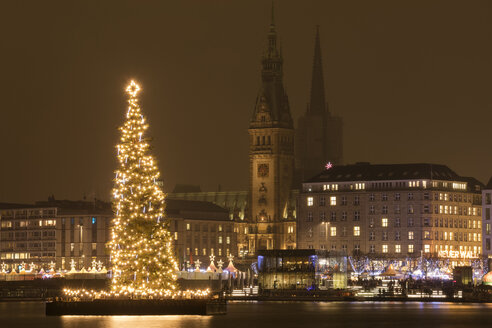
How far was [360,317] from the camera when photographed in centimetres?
11012

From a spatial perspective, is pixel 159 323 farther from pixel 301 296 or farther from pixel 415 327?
pixel 301 296

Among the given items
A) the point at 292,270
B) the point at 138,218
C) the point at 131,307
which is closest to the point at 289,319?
the point at 131,307

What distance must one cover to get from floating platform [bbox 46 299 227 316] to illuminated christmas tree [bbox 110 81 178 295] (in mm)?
1465

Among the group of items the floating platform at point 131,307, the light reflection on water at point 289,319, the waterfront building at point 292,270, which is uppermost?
the waterfront building at point 292,270

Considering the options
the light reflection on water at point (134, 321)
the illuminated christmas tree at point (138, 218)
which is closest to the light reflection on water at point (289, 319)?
the light reflection on water at point (134, 321)

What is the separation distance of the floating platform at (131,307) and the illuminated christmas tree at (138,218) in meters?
1.47

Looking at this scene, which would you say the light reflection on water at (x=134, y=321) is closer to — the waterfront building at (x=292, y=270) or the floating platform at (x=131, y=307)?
the floating platform at (x=131, y=307)

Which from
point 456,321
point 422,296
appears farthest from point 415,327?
point 422,296

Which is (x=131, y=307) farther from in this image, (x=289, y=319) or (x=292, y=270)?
(x=292, y=270)

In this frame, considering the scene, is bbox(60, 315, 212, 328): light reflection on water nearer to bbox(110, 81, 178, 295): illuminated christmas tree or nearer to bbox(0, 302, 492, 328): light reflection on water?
bbox(0, 302, 492, 328): light reflection on water

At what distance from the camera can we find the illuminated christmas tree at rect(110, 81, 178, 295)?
102438 millimetres

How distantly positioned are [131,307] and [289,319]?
39.6 ft

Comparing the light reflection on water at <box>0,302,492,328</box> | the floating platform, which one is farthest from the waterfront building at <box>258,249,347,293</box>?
the floating platform

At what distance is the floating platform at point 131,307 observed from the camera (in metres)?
102
